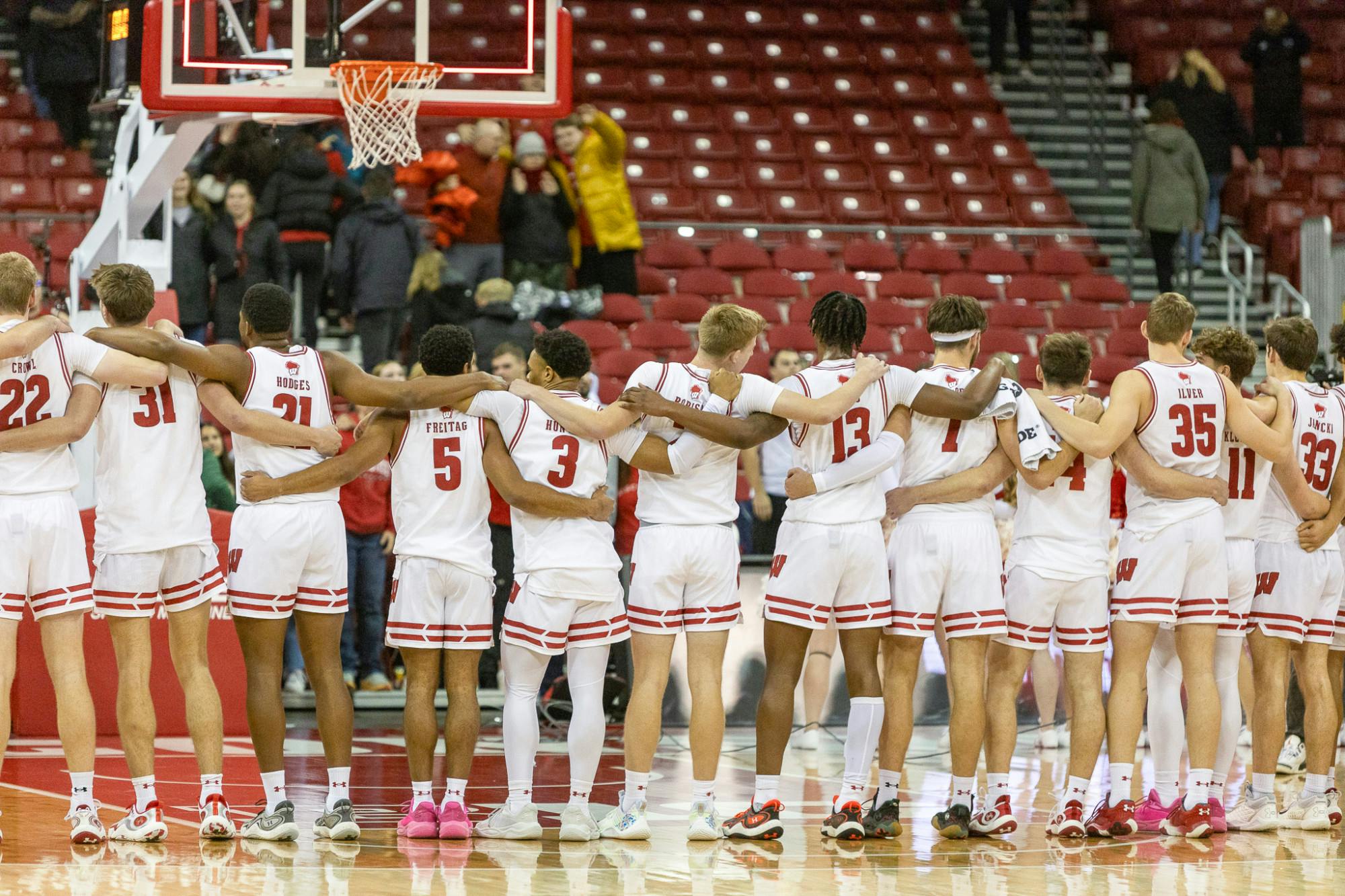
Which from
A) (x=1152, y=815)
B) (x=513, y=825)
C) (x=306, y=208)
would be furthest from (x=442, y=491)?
(x=306, y=208)

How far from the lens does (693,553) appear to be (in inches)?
283

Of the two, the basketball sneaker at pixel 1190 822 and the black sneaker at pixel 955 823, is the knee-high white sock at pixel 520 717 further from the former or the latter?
the basketball sneaker at pixel 1190 822

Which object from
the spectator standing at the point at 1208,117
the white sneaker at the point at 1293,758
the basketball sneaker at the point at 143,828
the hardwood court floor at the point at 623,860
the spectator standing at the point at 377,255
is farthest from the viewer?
the spectator standing at the point at 1208,117

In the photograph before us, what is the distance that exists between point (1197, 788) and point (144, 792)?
4.45 m

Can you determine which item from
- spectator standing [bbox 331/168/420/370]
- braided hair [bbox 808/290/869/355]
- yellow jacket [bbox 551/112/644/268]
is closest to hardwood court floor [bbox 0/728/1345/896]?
braided hair [bbox 808/290/869/355]

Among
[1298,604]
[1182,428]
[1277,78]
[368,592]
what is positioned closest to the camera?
[1182,428]

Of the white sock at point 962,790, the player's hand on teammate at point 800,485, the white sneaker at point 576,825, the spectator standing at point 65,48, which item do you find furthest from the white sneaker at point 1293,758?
the spectator standing at point 65,48

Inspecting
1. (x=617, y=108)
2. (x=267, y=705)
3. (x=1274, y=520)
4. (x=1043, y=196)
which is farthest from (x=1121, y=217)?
(x=267, y=705)

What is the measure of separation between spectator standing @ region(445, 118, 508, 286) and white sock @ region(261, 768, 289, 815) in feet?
23.9

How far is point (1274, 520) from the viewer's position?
26.2 ft

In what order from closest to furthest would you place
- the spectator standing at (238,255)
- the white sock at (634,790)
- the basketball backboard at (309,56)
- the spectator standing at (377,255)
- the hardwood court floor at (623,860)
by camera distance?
the hardwood court floor at (623,860) → the white sock at (634,790) → the basketball backboard at (309,56) → the spectator standing at (238,255) → the spectator standing at (377,255)

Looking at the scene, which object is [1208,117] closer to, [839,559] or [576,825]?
[839,559]

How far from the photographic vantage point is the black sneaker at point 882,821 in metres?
7.32

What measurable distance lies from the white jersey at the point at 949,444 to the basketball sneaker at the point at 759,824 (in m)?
1.40
